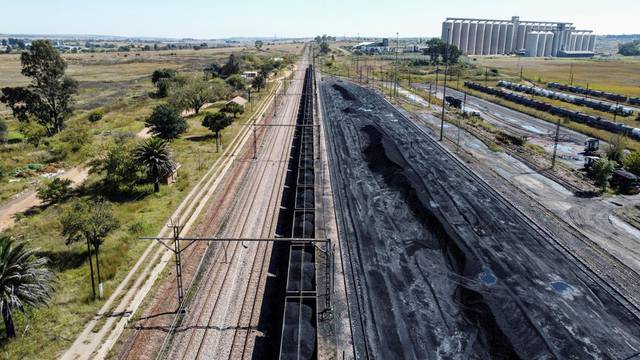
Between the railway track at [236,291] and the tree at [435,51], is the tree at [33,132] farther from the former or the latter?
the tree at [435,51]

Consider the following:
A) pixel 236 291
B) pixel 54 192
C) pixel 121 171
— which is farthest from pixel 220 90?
pixel 236 291

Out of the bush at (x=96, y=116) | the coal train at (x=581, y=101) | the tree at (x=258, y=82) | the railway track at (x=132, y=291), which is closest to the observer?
the railway track at (x=132, y=291)

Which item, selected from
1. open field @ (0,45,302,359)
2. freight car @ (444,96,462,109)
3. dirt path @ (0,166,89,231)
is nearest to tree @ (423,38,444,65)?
freight car @ (444,96,462,109)

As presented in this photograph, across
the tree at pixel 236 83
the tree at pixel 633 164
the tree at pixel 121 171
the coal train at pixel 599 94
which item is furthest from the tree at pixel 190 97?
the coal train at pixel 599 94

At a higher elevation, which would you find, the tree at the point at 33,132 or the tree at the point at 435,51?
the tree at the point at 435,51

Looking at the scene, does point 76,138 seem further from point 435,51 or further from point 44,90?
point 435,51

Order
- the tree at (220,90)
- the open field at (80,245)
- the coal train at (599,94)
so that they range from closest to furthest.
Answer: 1. the open field at (80,245)
2. the coal train at (599,94)
3. the tree at (220,90)

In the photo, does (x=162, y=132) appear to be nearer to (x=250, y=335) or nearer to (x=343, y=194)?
(x=343, y=194)
